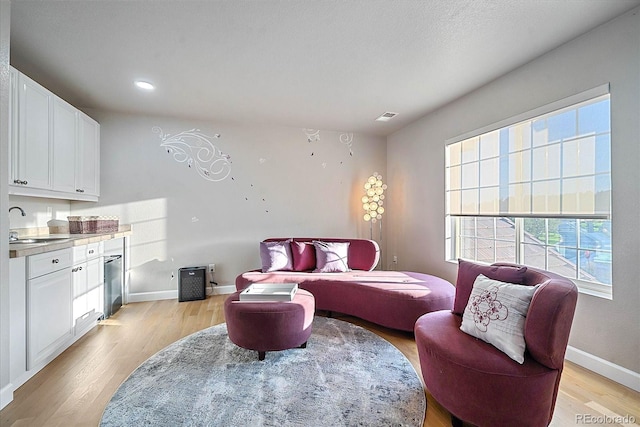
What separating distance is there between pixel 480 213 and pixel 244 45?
295 centimetres

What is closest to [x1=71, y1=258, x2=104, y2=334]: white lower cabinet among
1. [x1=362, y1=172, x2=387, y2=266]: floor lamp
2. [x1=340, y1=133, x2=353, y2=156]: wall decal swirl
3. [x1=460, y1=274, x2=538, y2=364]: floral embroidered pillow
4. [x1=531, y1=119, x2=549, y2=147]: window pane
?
[x1=460, y1=274, x2=538, y2=364]: floral embroidered pillow

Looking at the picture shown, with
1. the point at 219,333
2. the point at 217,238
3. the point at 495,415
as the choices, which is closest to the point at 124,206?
the point at 217,238

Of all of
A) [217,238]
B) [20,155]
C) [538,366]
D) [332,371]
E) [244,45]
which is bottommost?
[332,371]

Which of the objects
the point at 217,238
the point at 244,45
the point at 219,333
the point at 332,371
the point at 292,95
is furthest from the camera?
the point at 217,238

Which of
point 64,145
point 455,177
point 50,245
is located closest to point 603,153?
point 455,177

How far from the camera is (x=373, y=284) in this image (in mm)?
3055

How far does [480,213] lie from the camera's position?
324cm

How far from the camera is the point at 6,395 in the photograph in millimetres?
1781

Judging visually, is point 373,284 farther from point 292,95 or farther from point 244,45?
point 244,45

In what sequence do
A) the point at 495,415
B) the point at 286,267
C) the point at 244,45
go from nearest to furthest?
the point at 495,415
the point at 244,45
the point at 286,267

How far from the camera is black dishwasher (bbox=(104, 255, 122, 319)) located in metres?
3.22

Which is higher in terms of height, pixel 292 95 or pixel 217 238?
pixel 292 95

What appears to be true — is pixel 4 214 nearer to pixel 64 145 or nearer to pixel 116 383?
pixel 116 383

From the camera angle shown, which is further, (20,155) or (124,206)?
(124,206)
